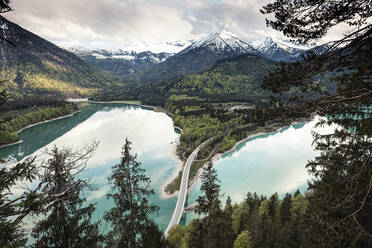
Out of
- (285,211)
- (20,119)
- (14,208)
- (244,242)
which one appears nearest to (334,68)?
(14,208)

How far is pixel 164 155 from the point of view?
160ft

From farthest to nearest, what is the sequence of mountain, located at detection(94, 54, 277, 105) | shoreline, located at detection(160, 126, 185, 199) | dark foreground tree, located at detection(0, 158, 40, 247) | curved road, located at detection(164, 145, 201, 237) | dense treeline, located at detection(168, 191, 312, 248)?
mountain, located at detection(94, 54, 277, 105)
shoreline, located at detection(160, 126, 185, 199)
curved road, located at detection(164, 145, 201, 237)
dense treeline, located at detection(168, 191, 312, 248)
dark foreground tree, located at detection(0, 158, 40, 247)

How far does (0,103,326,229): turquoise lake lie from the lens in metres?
34.1

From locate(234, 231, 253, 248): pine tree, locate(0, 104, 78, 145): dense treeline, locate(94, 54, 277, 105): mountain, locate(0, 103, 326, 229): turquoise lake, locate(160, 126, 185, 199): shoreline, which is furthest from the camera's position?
locate(94, 54, 277, 105): mountain

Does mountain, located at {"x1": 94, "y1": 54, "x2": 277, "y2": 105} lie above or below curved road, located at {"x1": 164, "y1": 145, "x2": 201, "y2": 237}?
above

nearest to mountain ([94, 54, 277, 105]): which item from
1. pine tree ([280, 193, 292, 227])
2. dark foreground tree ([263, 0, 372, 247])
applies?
pine tree ([280, 193, 292, 227])

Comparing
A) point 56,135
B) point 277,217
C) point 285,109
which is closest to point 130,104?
point 56,135

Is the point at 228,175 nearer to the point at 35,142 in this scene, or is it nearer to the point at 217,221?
the point at 217,221

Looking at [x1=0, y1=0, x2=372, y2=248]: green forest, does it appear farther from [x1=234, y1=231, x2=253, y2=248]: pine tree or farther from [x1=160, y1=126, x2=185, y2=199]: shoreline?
[x1=160, y1=126, x2=185, y2=199]: shoreline

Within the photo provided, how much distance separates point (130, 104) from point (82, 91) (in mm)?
68759

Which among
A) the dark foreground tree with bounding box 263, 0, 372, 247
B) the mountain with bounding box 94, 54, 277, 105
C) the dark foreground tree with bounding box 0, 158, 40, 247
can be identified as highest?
the mountain with bounding box 94, 54, 277, 105

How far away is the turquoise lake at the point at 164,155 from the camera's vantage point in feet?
112

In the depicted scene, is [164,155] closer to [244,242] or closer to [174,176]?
[174,176]

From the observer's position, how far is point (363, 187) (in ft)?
17.1
